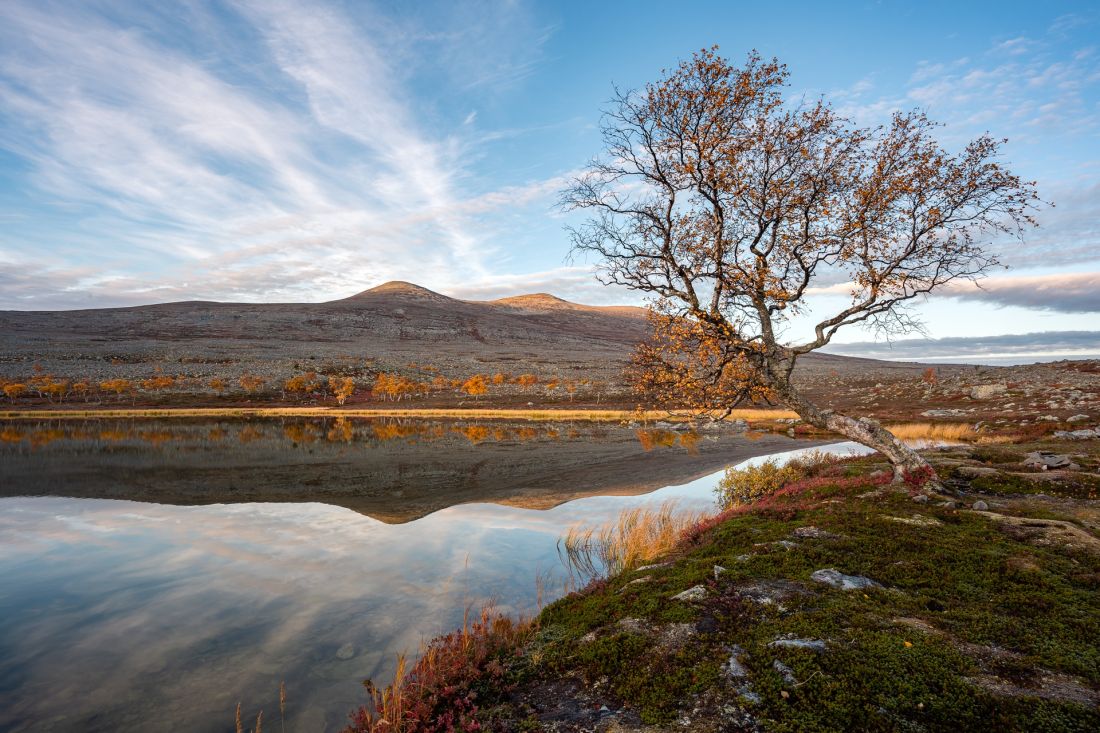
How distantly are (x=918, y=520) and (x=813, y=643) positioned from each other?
7.63m

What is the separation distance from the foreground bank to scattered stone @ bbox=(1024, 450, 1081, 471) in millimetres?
7067

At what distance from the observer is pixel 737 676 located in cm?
632

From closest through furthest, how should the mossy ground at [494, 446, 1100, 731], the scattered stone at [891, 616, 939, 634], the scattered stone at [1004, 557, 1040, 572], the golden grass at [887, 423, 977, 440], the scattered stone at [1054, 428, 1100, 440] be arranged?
the mossy ground at [494, 446, 1100, 731]
the scattered stone at [891, 616, 939, 634]
the scattered stone at [1004, 557, 1040, 572]
the scattered stone at [1054, 428, 1100, 440]
the golden grass at [887, 423, 977, 440]

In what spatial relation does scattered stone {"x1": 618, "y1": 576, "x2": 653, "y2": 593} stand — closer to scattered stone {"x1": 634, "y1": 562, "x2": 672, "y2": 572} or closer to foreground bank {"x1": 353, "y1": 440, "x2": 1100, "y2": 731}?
foreground bank {"x1": 353, "y1": 440, "x2": 1100, "y2": 731}

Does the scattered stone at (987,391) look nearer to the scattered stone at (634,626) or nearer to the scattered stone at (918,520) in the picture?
the scattered stone at (918,520)

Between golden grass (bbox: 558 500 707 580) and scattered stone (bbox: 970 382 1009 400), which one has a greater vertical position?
scattered stone (bbox: 970 382 1009 400)

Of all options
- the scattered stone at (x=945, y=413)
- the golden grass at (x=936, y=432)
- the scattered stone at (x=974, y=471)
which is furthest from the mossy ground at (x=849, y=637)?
the scattered stone at (x=945, y=413)

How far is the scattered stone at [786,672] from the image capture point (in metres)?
6.01

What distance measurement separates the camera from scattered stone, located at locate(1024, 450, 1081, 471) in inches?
689

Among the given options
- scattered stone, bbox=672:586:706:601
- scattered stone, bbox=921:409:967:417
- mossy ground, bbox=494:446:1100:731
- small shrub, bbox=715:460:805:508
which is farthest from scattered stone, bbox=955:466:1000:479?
scattered stone, bbox=921:409:967:417

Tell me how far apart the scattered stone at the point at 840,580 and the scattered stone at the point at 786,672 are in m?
3.08

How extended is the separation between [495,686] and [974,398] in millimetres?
67649

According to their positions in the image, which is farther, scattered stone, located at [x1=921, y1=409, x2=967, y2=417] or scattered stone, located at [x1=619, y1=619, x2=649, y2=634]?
scattered stone, located at [x1=921, y1=409, x2=967, y2=417]

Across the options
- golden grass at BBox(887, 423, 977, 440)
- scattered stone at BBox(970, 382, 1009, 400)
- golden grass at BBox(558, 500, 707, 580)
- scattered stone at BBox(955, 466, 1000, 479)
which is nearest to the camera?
golden grass at BBox(558, 500, 707, 580)
